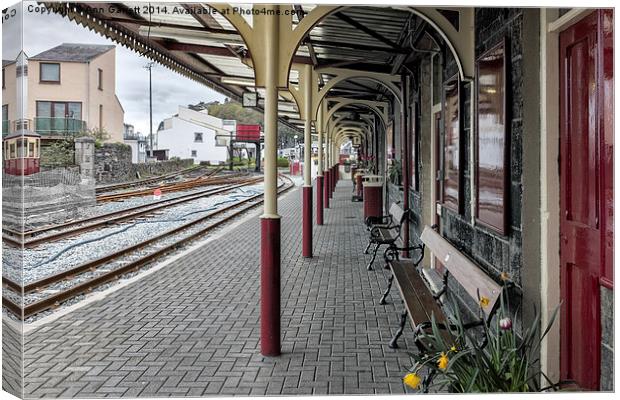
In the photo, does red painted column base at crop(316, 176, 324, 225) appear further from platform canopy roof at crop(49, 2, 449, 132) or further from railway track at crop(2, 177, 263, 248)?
railway track at crop(2, 177, 263, 248)

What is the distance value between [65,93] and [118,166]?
3011 millimetres

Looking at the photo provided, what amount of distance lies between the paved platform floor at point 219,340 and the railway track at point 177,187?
5.28 feet

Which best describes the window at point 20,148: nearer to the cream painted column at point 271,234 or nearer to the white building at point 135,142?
the cream painted column at point 271,234

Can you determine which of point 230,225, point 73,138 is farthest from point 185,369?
point 230,225

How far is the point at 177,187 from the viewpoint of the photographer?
12281 millimetres

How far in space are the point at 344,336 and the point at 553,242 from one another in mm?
2253

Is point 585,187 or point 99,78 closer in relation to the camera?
point 585,187

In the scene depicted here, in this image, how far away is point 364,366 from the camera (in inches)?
171

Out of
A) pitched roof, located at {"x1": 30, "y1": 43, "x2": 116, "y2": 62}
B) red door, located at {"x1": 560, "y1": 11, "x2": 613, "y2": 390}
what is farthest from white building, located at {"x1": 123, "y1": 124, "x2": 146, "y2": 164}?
red door, located at {"x1": 560, "y1": 11, "x2": 613, "y2": 390}

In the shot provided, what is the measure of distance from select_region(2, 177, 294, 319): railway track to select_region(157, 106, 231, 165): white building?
1.49m

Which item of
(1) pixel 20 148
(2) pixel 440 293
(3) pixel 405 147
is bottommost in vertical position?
(2) pixel 440 293

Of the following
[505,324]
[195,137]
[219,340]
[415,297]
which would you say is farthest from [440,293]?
[195,137]

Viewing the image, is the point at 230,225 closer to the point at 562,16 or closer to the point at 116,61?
the point at 116,61

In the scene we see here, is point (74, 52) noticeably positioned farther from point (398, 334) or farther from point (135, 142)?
point (398, 334)
